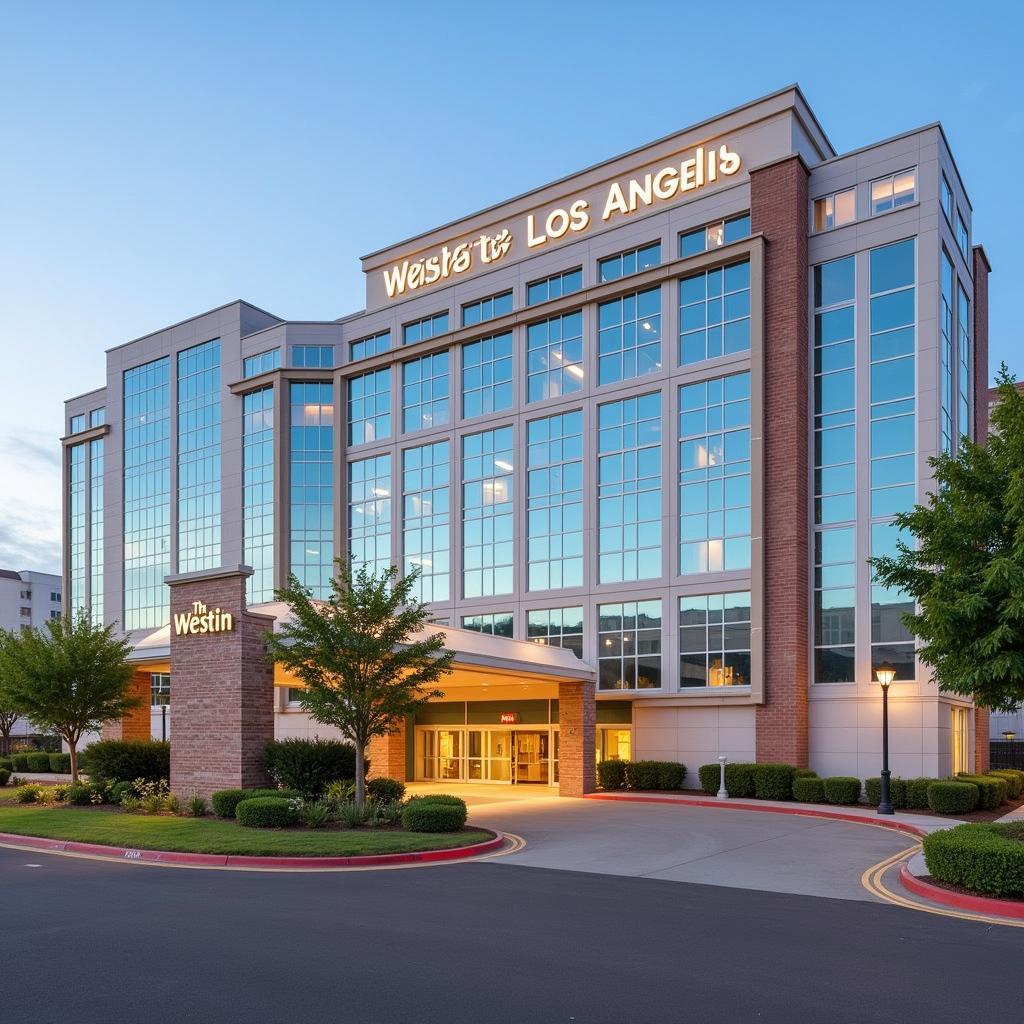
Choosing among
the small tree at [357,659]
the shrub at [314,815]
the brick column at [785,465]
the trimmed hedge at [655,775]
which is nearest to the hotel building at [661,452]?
the brick column at [785,465]

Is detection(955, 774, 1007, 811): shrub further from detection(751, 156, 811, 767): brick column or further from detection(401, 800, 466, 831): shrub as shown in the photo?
detection(401, 800, 466, 831): shrub

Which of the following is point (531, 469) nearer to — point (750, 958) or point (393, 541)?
point (393, 541)

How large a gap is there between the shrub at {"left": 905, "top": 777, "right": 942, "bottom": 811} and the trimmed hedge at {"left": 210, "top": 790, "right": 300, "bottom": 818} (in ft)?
53.2

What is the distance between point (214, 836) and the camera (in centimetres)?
1838

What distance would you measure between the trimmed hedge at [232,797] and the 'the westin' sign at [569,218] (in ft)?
80.0

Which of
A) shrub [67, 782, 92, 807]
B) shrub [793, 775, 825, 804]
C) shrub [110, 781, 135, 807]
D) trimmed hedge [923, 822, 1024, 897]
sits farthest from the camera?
shrub [793, 775, 825, 804]

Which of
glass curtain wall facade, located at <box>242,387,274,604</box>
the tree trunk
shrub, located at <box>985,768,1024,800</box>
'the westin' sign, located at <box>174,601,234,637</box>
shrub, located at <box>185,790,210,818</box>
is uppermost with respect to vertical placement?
glass curtain wall facade, located at <box>242,387,274,604</box>

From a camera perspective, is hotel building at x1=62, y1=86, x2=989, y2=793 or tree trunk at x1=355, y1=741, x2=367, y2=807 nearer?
tree trunk at x1=355, y1=741, x2=367, y2=807

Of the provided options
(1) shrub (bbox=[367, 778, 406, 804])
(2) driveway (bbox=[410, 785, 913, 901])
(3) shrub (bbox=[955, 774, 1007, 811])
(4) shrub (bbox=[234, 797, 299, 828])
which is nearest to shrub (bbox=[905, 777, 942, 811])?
(3) shrub (bbox=[955, 774, 1007, 811])

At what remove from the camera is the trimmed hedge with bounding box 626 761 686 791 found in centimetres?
3216

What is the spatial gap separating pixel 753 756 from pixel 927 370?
1283 cm

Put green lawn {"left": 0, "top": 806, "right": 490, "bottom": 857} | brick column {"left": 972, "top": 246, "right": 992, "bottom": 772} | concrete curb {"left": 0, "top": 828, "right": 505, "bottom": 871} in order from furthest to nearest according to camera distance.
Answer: brick column {"left": 972, "top": 246, "right": 992, "bottom": 772}, green lawn {"left": 0, "top": 806, "right": 490, "bottom": 857}, concrete curb {"left": 0, "top": 828, "right": 505, "bottom": 871}

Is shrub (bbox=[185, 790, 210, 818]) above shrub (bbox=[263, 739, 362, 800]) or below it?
below

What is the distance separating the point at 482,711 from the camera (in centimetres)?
3684
